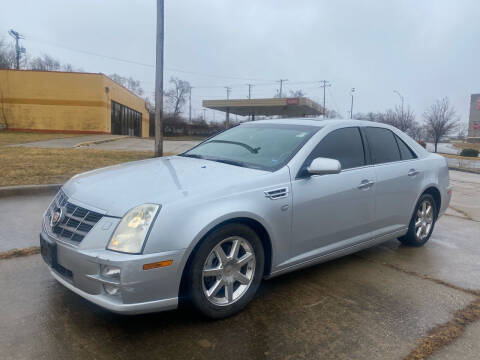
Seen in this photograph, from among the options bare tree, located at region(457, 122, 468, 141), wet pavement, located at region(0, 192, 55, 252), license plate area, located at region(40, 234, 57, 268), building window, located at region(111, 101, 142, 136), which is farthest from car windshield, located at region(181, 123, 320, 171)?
bare tree, located at region(457, 122, 468, 141)

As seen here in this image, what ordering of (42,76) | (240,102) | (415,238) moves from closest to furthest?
(415,238) → (42,76) → (240,102)

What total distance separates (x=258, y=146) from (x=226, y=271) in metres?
1.42

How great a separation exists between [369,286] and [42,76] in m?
30.5

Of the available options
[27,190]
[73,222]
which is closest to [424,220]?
[73,222]

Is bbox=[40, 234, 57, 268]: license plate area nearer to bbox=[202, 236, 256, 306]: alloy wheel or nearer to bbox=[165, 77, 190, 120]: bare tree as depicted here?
bbox=[202, 236, 256, 306]: alloy wheel

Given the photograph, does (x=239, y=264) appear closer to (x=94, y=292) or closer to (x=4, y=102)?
(x=94, y=292)

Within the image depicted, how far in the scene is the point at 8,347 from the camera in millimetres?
2469

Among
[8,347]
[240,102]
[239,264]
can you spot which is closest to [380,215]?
[239,264]

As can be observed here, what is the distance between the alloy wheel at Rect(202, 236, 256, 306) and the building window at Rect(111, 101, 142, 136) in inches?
1212

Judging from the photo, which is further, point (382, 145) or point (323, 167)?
point (382, 145)

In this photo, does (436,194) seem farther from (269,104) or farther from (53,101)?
(269,104)

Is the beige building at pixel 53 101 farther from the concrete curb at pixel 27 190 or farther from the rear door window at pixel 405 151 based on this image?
the rear door window at pixel 405 151

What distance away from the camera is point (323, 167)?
10.8 ft

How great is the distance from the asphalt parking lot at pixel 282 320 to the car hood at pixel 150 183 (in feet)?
2.80
